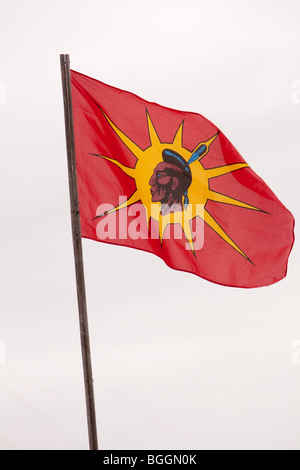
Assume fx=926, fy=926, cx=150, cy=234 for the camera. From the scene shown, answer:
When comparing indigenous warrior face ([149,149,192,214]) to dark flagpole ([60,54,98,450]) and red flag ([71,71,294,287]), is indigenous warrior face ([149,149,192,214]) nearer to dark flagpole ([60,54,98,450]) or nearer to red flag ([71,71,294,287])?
red flag ([71,71,294,287])

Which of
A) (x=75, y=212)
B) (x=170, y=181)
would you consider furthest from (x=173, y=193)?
(x=75, y=212)

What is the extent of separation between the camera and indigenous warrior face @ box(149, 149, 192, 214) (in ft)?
79.0

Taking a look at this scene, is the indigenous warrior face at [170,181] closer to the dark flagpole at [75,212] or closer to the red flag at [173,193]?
the red flag at [173,193]

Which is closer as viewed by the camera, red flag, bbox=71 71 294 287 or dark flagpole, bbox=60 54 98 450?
dark flagpole, bbox=60 54 98 450

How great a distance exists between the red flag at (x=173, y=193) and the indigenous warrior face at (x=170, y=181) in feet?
0.09

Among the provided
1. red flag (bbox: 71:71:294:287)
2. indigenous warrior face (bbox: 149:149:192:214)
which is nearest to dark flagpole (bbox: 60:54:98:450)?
red flag (bbox: 71:71:294:287)

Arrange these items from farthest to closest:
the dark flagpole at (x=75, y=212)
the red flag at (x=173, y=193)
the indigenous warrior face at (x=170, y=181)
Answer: the indigenous warrior face at (x=170, y=181), the red flag at (x=173, y=193), the dark flagpole at (x=75, y=212)

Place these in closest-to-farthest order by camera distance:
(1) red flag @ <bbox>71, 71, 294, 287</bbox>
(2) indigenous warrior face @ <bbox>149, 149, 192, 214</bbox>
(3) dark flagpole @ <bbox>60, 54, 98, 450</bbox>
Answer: (3) dark flagpole @ <bbox>60, 54, 98, 450</bbox> < (1) red flag @ <bbox>71, 71, 294, 287</bbox> < (2) indigenous warrior face @ <bbox>149, 149, 192, 214</bbox>

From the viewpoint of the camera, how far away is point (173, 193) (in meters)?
24.4

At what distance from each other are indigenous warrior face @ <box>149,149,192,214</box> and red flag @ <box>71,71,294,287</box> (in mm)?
26

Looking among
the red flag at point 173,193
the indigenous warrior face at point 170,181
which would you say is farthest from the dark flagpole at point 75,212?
the indigenous warrior face at point 170,181

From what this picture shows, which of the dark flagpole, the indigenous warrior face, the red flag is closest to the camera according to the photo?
the dark flagpole

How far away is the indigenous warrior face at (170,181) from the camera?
949 inches

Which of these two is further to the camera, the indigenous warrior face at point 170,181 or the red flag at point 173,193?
the indigenous warrior face at point 170,181
